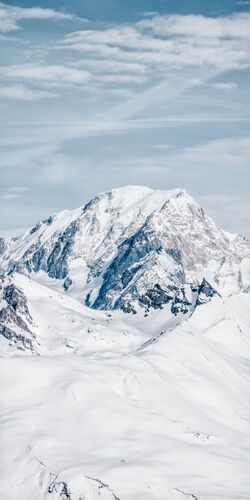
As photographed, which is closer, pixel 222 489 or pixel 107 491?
pixel 107 491

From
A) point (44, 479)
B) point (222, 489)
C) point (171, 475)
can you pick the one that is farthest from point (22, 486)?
point (222, 489)

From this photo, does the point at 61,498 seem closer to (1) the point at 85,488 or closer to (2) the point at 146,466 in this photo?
(1) the point at 85,488

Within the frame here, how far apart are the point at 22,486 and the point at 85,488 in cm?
2051

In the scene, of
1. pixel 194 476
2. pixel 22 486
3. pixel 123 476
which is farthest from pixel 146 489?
pixel 22 486

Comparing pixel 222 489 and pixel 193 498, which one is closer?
pixel 193 498

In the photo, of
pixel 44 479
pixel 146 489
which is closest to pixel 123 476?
pixel 146 489

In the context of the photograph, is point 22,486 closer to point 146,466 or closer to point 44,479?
point 44,479

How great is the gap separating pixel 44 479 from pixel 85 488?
571 inches

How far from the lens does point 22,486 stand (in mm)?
192750

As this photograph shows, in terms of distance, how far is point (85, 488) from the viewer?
180 metres

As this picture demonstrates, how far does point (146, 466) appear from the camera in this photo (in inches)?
7756

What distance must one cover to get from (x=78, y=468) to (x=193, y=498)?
28.9m

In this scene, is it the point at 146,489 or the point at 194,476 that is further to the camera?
the point at 194,476

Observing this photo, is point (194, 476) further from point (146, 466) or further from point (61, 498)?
point (61, 498)
